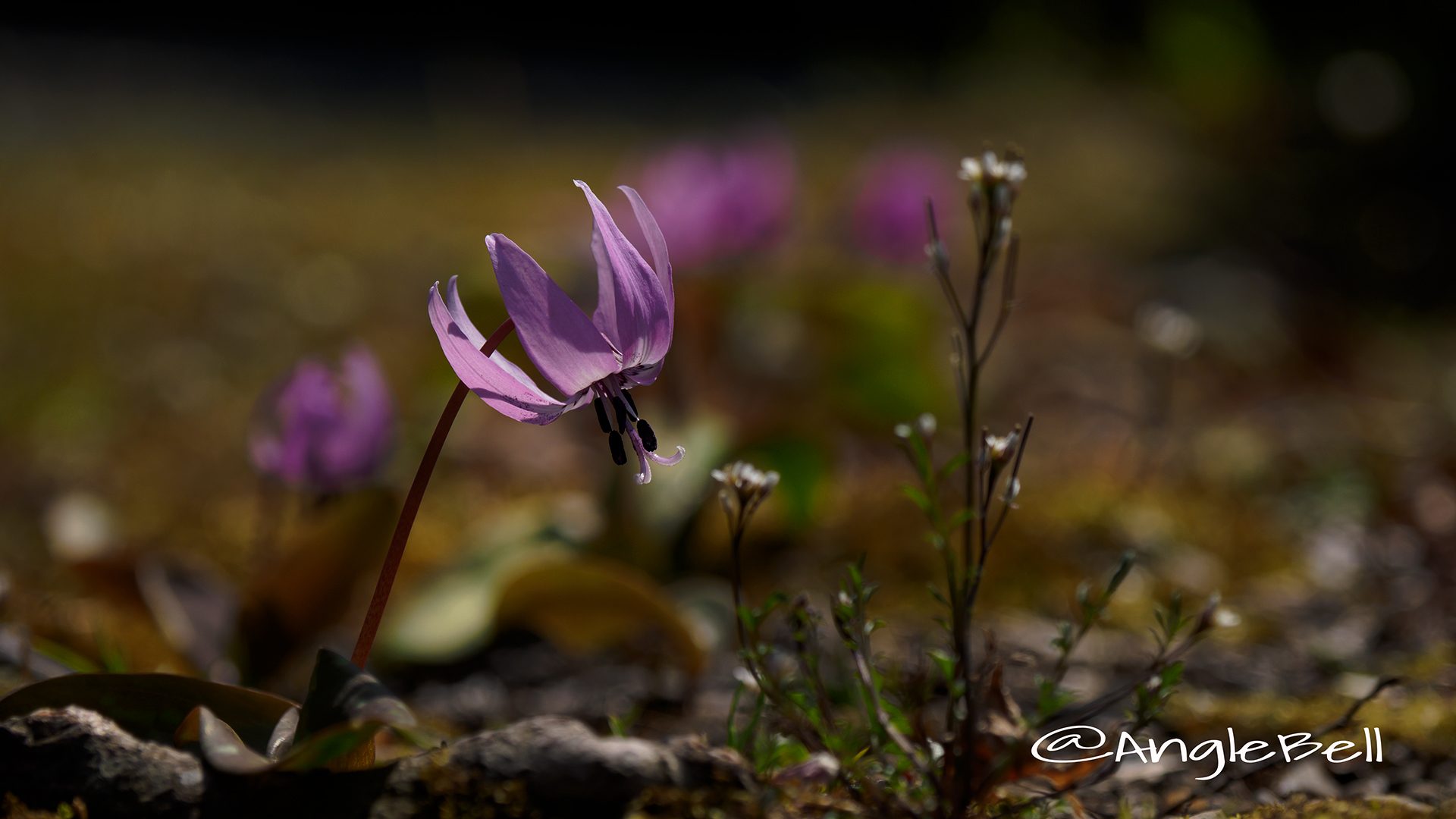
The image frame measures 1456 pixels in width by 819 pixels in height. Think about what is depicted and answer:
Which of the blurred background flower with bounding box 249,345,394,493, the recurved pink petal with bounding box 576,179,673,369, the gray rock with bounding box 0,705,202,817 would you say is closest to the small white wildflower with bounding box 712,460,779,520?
the recurved pink petal with bounding box 576,179,673,369

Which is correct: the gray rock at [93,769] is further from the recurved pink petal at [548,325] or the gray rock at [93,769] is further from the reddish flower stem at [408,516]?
the recurved pink petal at [548,325]

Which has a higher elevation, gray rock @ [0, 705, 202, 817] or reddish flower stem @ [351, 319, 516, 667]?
reddish flower stem @ [351, 319, 516, 667]

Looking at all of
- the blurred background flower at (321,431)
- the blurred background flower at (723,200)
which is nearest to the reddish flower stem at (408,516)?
the blurred background flower at (321,431)

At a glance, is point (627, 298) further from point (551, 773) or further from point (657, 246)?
point (551, 773)

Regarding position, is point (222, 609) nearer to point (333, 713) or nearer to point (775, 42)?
point (333, 713)

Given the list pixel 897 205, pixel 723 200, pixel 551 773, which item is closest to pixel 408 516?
pixel 551 773

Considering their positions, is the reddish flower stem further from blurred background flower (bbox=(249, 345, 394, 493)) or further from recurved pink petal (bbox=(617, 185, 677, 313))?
blurred background flower (bbox=(249, 345, 394, 493))

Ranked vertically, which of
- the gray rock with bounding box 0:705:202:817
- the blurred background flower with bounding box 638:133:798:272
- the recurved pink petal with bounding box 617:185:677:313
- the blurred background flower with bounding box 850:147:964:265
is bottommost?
the gray rock with bounding box 0:705:202:817
